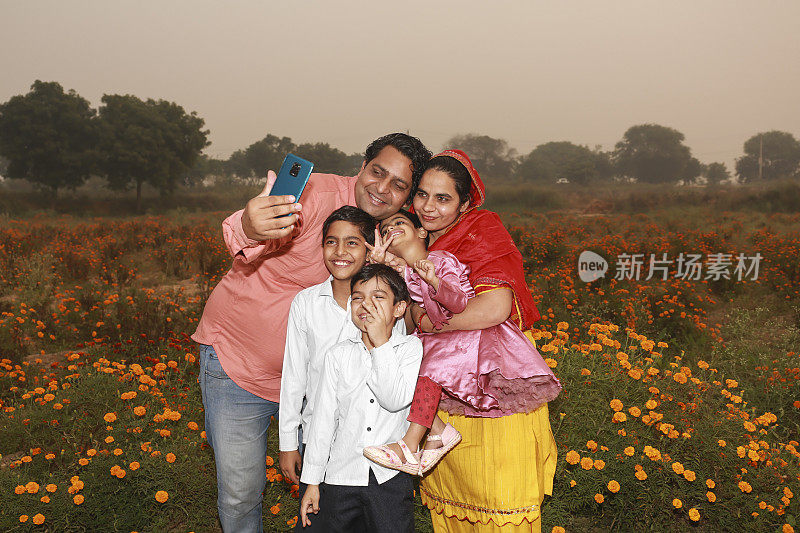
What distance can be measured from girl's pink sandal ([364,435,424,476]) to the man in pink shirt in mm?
671

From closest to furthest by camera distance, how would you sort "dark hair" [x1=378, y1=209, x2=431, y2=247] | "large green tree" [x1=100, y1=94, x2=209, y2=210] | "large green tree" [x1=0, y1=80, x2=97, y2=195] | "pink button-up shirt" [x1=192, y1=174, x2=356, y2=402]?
"pink button-up shirt" [x1=192, y1=174, x2=356, y2=402]
"dark hair" [x1=378, y1=209, x2=431, y2=247]
"large green tree" [x1=0, y1=80, x2=97, y2=195]
"large green tree" [x1=100, y1=94, x2=209, y2=210]

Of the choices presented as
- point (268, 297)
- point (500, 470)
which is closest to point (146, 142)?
point (268, 297)

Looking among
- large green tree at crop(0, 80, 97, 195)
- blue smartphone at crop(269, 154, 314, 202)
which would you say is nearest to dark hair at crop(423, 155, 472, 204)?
blue smartphone at crop(269, 154, 314, 202)

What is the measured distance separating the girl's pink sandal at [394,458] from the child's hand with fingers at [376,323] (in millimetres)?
410

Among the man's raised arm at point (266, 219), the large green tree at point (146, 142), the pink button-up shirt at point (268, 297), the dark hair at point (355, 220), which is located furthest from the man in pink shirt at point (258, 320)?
the large green tree at point (146, 142)

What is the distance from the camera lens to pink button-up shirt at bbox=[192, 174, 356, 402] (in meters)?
2.30

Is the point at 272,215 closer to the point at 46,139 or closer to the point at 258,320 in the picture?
the point at 258,320

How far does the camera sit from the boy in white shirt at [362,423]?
6.71ft

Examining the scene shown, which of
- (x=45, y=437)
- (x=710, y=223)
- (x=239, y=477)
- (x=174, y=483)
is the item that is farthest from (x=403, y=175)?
(x=710, y=223)

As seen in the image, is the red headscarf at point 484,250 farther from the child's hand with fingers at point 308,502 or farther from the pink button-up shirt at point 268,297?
the child's hand with fingers at point 308,502

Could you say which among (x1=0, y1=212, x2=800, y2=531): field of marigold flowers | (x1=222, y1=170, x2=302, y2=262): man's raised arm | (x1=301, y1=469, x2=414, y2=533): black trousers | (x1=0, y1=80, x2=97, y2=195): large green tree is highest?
(x1=0, y1=80, x2=97, y2=195): large green tree

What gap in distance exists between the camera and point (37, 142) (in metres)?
24.0

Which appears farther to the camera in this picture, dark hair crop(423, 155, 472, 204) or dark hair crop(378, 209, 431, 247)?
dark hair crop(378, 209, 431, 247)

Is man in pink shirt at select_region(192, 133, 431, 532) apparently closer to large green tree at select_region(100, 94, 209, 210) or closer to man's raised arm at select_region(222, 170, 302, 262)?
man's raised arm at select_region(222, 170, 302, 262)
